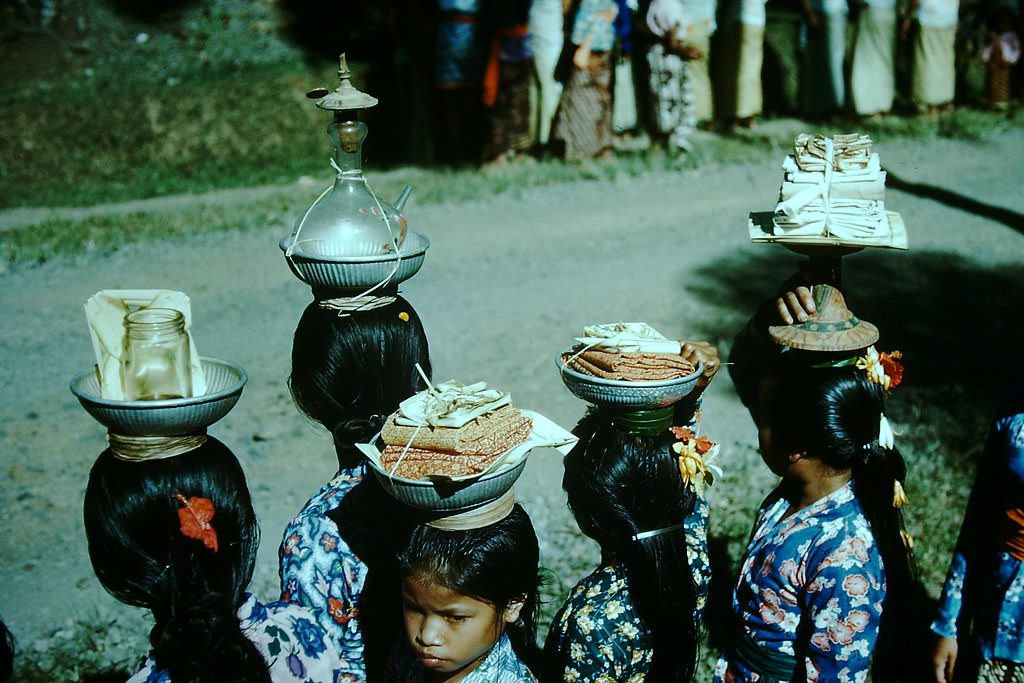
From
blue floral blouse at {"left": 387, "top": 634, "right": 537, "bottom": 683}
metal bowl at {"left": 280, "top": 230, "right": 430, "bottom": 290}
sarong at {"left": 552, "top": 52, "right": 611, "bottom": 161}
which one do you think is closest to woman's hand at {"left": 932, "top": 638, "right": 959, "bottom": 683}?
blue floral blouse at {"left": 387, "top": 634, "right": 537, "bottom": 683}

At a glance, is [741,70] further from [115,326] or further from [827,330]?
[115,326]

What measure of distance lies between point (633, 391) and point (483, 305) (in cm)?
569

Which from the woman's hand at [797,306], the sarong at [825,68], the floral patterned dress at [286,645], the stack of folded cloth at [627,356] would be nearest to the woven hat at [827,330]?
the woman's hand at [797,306]

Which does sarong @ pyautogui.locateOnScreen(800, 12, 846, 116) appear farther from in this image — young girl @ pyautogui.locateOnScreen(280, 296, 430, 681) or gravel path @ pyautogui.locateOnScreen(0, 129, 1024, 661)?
young girl @ pyautogui.locateOnScreen(280, 296, 430, 681)

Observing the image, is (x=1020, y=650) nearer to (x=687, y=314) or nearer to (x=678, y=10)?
(x=687, y=314)

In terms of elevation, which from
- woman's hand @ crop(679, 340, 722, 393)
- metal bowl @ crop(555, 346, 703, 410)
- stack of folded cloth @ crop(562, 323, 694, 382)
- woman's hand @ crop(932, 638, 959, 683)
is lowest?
woman's hand @ crop(932, 638, 959, 683)

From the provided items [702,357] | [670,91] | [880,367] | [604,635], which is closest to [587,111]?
[670,91]

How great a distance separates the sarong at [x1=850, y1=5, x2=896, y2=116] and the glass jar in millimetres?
13311

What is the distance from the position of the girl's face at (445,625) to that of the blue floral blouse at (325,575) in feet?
1.01

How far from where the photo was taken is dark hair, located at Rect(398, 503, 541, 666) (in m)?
2.33

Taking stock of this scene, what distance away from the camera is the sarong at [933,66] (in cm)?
1344

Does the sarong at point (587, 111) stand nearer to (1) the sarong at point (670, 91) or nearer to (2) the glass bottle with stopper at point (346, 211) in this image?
(1) the sarong at point (670, 91)

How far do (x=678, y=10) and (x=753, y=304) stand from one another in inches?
198

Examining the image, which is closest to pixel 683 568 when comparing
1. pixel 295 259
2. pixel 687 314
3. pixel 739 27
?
pixel 295 259
